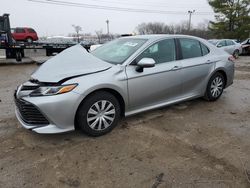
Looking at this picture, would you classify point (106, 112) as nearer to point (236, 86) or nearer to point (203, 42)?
point (203, 42)

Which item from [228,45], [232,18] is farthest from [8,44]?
[232,18]

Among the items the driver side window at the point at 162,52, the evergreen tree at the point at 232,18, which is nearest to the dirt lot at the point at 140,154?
the driver side window at the point at 162,52

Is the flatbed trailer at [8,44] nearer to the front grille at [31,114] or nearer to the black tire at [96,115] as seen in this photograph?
the front grille at [31,114]

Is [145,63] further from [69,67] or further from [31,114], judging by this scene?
[31,114]

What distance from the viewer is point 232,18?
28531mm

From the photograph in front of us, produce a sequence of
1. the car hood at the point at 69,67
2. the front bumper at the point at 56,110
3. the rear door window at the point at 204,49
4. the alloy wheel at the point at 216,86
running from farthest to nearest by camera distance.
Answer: the alloy wheel at the point at 216,86 < the rear door window at the point at 204,49 < the car hood at the point at 69,67 < the front bumper at the point at 56,110

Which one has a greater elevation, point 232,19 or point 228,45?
point 232,19

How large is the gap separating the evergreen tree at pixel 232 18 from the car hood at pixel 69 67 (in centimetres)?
2953

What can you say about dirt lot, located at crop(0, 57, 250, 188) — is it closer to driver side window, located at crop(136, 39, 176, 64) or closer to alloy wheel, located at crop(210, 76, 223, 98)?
alloy wheel, located at crop(210, 76, 223, 98)

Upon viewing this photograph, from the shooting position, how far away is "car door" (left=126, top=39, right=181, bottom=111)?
3527 mm

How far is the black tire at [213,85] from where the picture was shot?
15.4ft

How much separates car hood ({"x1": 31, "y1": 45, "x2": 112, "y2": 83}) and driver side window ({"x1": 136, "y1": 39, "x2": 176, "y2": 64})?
2.48 ft

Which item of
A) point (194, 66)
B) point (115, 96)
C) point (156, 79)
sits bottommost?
point (115, 96)

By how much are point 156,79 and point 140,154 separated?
1.38 m
